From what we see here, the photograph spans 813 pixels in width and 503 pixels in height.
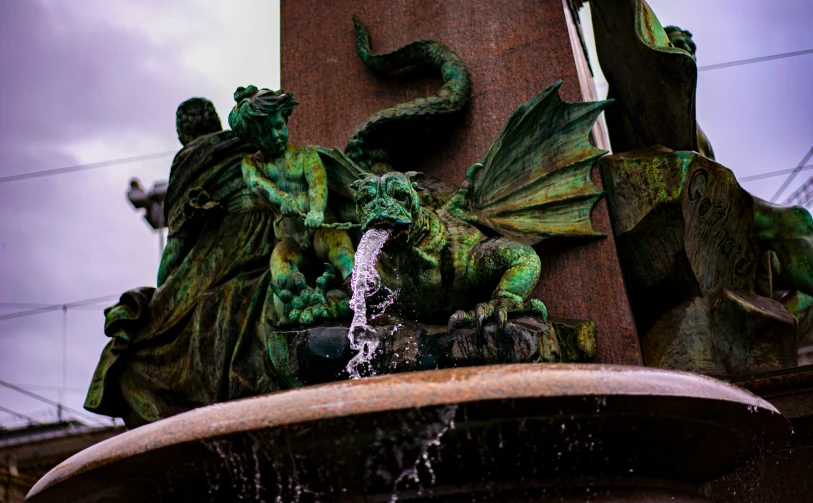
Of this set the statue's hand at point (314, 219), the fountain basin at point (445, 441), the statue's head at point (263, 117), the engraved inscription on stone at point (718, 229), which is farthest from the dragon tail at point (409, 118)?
the fountain basin at point (445, 441)

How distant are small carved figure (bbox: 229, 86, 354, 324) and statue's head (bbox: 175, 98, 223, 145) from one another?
1.10 metres

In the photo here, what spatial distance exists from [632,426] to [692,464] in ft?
1.50

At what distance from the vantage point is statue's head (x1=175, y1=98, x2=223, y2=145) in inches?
210

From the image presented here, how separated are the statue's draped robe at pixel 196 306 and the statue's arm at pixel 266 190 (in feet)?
1.28

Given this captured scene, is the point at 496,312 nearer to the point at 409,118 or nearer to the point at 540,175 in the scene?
the point at 540,175

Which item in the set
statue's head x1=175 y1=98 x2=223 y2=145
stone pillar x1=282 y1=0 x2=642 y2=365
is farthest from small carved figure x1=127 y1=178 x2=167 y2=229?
stone pillar x1=282 y1=0 x2=642 y2=365

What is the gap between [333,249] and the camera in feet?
13.5

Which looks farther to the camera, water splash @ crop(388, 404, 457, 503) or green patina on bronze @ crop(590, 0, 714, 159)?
green patina on bronze @ crop(590, 0, 714, 159)

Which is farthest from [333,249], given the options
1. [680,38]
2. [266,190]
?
[680,38]

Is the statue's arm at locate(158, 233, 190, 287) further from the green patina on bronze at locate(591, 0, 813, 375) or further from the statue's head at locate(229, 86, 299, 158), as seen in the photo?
the green patina on bronze at locate(591, 0, 813, 375)

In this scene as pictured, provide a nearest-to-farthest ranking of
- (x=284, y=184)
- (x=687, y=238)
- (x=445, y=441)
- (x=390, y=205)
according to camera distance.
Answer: (x=445, y=441), (x=390, y=205), (x=284, y=184), (x=687, y=238)

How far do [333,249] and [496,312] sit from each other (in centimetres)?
98

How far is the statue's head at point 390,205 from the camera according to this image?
3541 mm

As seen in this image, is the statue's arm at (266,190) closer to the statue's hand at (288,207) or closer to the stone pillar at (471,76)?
the statue's hand at (288,207)
